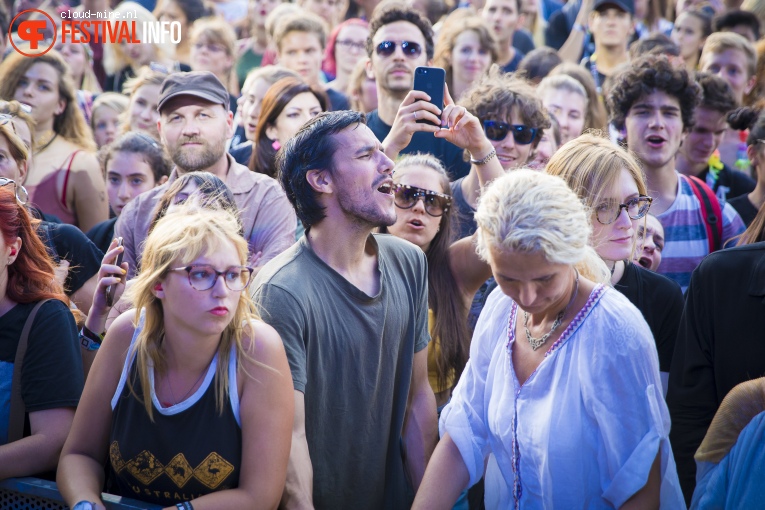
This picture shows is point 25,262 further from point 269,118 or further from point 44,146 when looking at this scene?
point 44,146

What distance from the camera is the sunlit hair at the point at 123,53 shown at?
8.13 m

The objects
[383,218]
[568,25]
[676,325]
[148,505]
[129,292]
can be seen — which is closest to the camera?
[148,505]

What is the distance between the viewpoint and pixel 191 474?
269 cm

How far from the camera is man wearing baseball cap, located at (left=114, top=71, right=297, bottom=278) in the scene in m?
4.41

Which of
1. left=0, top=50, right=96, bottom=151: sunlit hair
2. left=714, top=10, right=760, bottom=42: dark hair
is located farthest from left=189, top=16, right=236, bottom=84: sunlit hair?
left=714, top=10, right=760, bottom=42: dark hair

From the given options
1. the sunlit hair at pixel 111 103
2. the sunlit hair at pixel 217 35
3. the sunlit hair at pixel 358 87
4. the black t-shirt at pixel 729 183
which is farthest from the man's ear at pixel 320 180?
the sunlit hair at pixel 217 35

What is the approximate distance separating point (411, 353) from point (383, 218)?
1.73ft

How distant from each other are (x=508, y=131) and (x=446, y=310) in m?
1.48

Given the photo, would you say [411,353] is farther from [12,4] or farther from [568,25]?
[12,4]

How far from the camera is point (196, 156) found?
464cm

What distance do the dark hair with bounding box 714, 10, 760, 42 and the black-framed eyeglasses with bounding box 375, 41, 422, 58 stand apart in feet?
11.5

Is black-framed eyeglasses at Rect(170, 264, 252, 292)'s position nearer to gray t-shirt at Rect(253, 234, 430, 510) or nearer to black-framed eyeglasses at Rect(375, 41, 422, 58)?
gray t-shirt at Rect(253, 234, 430, 510)

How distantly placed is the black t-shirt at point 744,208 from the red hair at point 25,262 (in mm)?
3780

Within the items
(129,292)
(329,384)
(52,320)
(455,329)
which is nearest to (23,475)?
(52,320)
